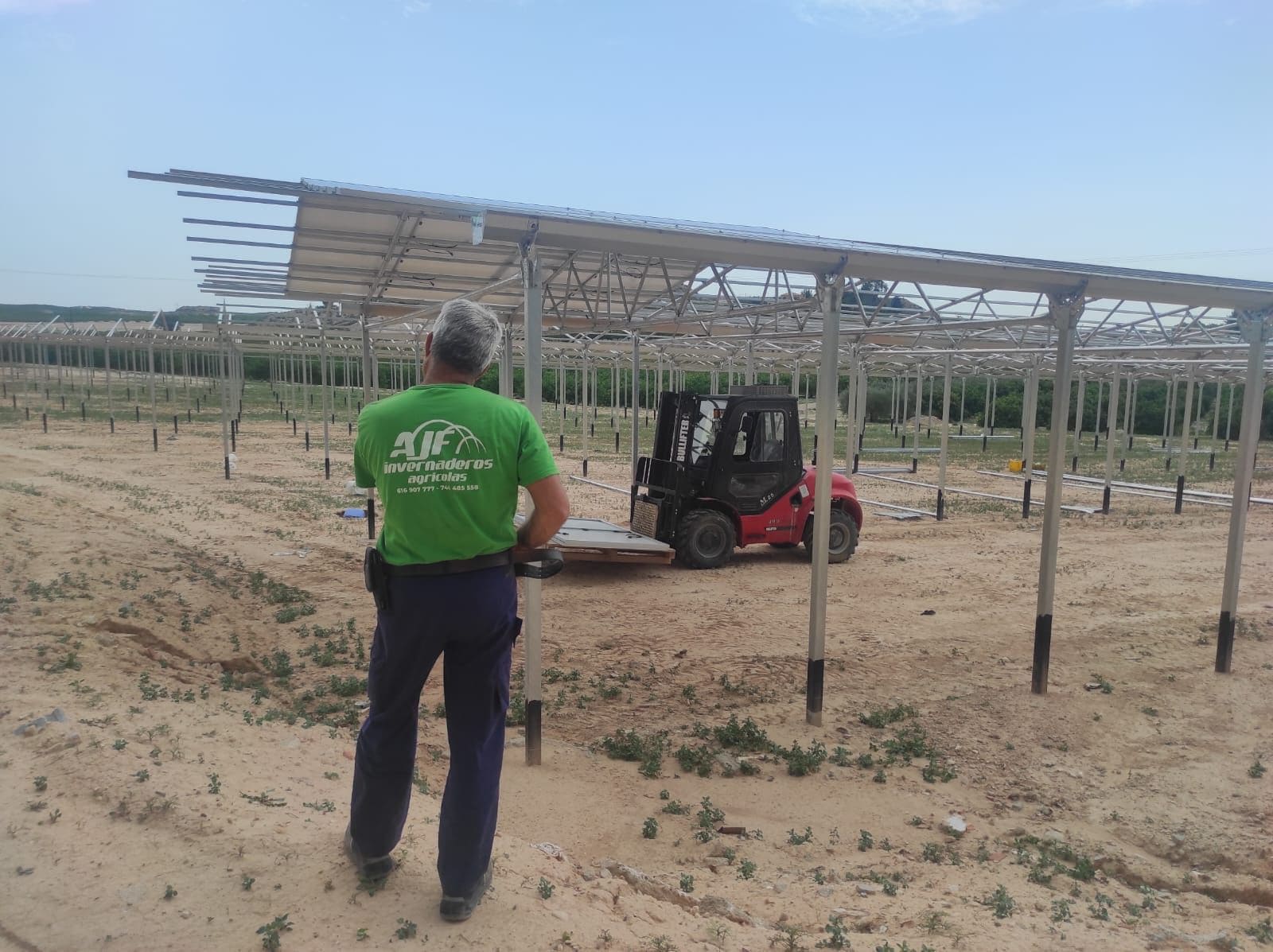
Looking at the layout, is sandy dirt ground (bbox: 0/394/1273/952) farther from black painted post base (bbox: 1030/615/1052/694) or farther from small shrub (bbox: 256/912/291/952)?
black painted post base (bbox: 1030/615/1052/694)

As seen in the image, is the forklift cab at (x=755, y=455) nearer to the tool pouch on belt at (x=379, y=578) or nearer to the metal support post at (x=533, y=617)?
the metal support post at (x=533, y=617)

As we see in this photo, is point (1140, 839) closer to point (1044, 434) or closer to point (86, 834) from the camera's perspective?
point (86, 834)

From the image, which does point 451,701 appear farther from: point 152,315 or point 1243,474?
point 152,315

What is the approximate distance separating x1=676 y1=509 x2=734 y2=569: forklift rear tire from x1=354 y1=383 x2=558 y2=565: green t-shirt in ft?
22.4

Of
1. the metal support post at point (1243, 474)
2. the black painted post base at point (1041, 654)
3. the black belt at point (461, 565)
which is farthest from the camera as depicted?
the metal support post at point (1243, 474)

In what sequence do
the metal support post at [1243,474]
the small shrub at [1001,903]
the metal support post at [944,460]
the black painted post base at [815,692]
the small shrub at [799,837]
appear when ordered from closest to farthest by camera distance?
the small shrub at [1001,903] → the small shrub at [799,837] → the black painted post base at [815,692] → the metal support post at [1243,474] → the metal support post at [944,460]

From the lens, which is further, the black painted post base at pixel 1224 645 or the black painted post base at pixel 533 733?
the black painted post base at pixel 1224 645

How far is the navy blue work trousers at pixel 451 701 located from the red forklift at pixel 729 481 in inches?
267

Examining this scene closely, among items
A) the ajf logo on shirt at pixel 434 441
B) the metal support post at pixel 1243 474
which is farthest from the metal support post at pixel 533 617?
the metal support post at pixel 1243 474

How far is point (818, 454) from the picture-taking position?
513 cm

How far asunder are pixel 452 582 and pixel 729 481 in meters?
7.20

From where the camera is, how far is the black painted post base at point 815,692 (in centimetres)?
526

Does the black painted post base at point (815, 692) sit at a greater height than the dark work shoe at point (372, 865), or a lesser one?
lesser

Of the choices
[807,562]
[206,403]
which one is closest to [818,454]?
[807,562]
